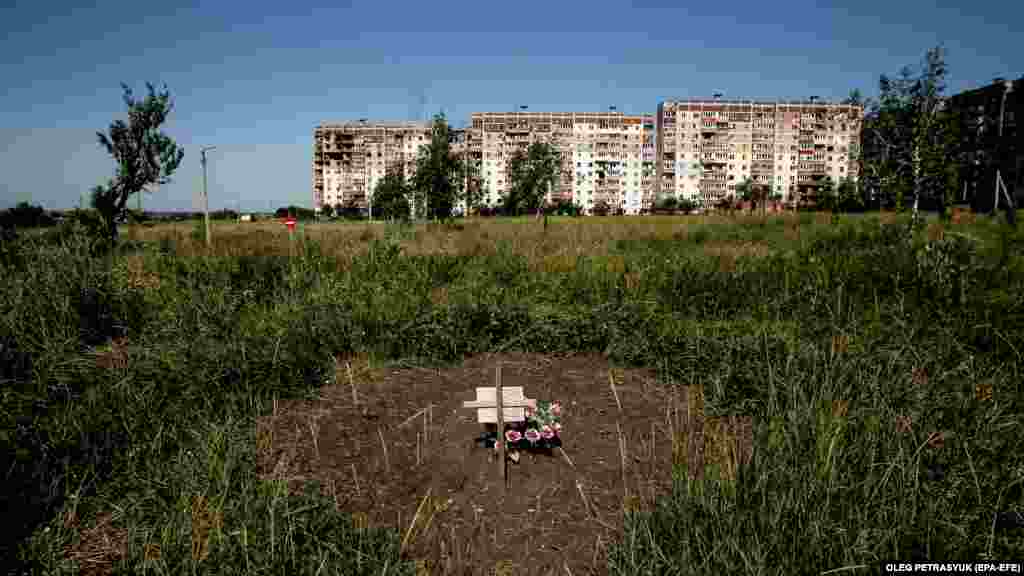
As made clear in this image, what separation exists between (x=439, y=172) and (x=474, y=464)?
29113 mm

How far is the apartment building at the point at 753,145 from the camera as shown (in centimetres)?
10338

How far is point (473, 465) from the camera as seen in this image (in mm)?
2604

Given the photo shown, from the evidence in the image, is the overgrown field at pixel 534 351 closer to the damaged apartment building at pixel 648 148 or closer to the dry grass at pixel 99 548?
the dry grass at pixel 99 548

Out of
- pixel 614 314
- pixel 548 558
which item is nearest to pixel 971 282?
pixel 614 314

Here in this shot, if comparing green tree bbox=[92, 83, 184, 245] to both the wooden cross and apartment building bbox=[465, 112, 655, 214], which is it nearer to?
the wooden cross

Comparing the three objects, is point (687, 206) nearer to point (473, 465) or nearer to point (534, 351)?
point (534, 351)

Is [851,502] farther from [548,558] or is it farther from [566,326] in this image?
[566,326]

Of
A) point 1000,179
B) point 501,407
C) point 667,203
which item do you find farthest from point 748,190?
point 501,407

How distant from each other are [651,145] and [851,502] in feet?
390

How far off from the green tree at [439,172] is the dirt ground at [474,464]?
2756 cm

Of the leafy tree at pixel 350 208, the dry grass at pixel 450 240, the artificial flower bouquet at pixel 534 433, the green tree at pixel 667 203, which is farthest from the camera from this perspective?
the green tree at pixel 667 203

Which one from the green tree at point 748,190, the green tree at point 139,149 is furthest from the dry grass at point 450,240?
the green tree at point 748,190

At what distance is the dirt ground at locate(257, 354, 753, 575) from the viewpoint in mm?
2072

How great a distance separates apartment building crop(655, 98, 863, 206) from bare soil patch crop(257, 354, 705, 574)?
367 ft
